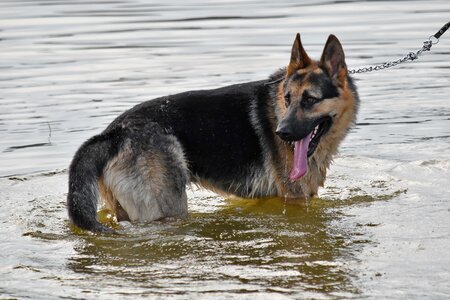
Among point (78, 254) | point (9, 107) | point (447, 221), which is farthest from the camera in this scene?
point (9, 107)

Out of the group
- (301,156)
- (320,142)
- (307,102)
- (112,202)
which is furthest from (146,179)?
(320,142)

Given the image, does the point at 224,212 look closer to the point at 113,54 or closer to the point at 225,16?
the point at 113,54

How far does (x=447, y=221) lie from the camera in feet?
24.2

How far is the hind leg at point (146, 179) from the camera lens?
737 cm

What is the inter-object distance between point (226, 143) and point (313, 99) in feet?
2.71

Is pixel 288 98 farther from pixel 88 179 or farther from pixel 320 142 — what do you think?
pixel 88 179

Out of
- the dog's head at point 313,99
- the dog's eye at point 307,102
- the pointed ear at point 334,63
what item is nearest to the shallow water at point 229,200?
the dog's head at point 313,99

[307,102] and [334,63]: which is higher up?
[334,63]

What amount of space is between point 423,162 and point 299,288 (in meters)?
4.02

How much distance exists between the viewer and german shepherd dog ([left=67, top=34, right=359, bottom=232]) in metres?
7.39

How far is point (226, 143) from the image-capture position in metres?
7.89

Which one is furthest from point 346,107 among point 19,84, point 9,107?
point 19,84

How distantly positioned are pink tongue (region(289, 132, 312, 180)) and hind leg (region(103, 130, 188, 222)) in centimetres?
101

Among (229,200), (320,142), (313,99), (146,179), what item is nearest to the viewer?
(146,179)
